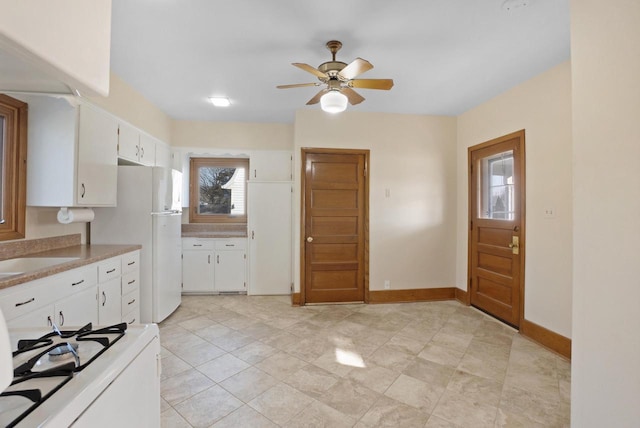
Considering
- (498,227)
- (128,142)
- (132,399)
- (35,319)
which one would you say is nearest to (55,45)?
(132,399)

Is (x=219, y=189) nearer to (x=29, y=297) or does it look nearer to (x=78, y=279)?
(x=78, y=279)

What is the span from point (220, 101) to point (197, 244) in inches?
80.9

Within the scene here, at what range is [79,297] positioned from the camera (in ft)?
6.79

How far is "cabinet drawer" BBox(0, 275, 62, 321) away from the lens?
1.50m

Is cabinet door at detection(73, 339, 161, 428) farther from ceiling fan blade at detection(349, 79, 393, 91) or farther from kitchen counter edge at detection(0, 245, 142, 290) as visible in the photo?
ceiling fan blade at detection(349, 79, 393, 91)

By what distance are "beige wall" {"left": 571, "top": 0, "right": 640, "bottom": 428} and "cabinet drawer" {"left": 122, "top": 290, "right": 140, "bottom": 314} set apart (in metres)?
3.30

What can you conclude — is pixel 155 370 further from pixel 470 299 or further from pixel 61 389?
pixel 470 299

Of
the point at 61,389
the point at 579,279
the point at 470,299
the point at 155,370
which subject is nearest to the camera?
the point at 61,389

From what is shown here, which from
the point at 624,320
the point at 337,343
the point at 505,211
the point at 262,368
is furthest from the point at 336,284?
the point at 624,320

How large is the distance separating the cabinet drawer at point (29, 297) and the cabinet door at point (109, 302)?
520mm

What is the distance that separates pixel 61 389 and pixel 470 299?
167 inches

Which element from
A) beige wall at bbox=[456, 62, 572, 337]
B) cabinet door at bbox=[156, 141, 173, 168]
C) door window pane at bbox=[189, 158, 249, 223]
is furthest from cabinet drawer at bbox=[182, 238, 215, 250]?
beige wall at bbox=[456, 62, 572, 337]

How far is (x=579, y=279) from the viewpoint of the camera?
132 cm

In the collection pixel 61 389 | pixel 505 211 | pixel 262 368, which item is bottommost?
pixel 262 368
